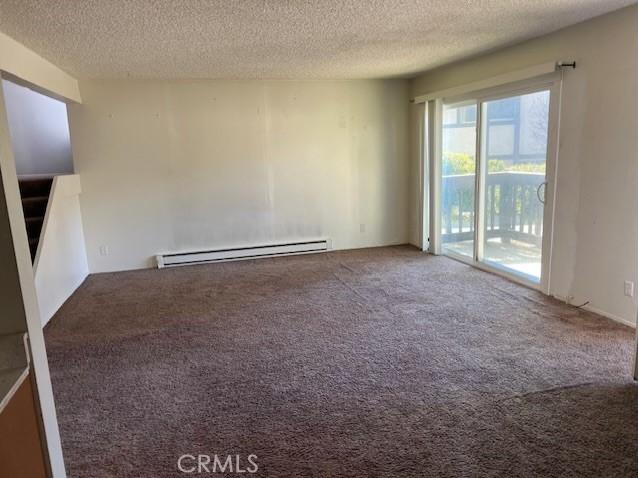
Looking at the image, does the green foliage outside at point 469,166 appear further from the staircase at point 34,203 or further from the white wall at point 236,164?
the staircase at point 34,203

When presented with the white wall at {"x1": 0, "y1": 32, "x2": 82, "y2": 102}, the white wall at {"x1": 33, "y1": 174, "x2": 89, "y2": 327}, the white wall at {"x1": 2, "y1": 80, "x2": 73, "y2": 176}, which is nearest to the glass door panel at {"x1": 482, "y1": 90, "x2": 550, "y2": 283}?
the white wall at {"x1": 0, "y1": 32, "x2": 82, "y2": 102}

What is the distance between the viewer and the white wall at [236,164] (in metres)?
5.57

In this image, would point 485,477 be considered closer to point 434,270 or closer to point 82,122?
point 434,270

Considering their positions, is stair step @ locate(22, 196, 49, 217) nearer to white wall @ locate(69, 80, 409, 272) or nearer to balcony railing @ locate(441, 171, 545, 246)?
white wall @ locate(69, 80, 409, 272)

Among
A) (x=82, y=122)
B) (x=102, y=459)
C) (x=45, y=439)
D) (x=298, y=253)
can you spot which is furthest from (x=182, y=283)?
(x=45, y=439)

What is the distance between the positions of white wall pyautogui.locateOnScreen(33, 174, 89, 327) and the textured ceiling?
131cm

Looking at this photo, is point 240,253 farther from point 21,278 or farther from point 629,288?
point 21,278

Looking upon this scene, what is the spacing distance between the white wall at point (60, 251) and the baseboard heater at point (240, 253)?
97 cm

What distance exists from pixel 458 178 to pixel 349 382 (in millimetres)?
3709

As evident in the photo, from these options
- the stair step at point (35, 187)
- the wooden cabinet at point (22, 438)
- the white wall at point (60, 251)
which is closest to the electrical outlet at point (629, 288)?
the wooden cabinet at point (22, 438)

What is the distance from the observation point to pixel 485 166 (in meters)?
5.10

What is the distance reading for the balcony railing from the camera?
175 inches

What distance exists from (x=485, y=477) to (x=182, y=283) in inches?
154

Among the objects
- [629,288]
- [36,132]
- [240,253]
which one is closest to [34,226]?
[240,253]
